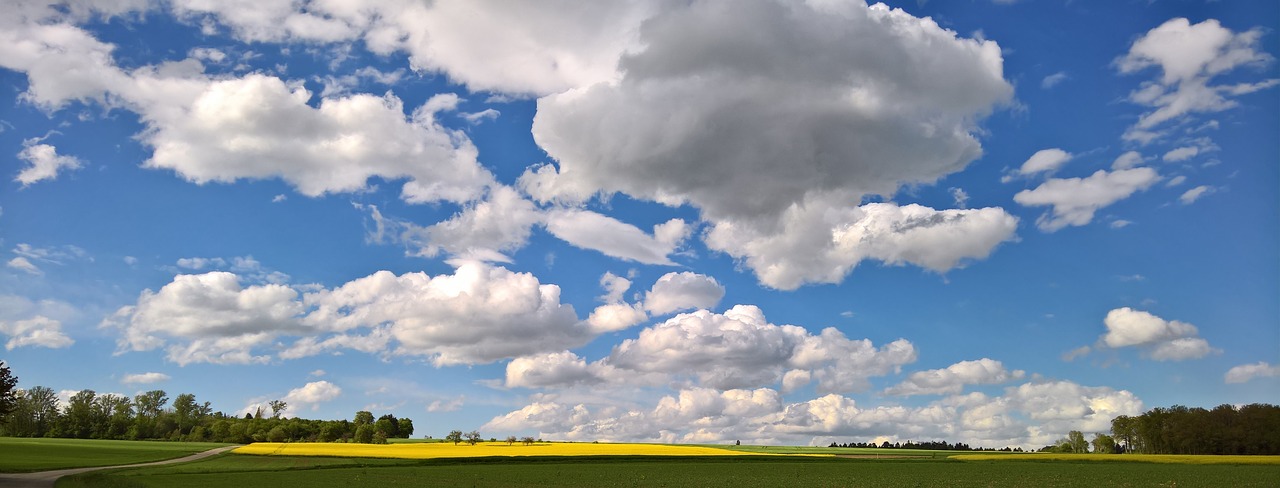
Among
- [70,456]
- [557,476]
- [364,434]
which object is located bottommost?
Answer: [70,456]

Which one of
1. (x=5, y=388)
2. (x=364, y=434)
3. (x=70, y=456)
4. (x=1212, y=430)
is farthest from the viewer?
(x=364, y=434)

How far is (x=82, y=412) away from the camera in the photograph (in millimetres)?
185500

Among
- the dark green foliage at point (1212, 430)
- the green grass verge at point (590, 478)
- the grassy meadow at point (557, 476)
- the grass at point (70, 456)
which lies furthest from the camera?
the dark green foliage at point (1212, 430)

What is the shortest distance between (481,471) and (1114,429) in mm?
179403

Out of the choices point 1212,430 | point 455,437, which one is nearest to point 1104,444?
point 1212,430

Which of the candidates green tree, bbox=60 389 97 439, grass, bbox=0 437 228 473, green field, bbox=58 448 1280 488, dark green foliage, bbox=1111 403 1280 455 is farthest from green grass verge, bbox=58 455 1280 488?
green tree, bbox=60 389 97 439

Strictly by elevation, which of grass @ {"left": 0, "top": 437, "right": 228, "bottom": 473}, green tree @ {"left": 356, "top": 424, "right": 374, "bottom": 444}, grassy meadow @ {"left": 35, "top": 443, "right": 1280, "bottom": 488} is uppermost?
green tree @ {"left": 356, "top": 424, "right": 374, "bottom": 444}

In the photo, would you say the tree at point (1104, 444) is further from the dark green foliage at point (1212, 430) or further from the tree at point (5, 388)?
the tree at point (5, 388)

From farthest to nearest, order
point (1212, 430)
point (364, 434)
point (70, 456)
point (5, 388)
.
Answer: point (364, 434), point (1212, 430), point (70, 456), point (5, 388)

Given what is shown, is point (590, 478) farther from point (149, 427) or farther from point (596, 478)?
point (149, 427)

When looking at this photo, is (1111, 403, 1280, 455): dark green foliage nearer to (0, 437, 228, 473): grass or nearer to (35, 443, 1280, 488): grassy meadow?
(35, 443, 1280, 488): grassy meadow

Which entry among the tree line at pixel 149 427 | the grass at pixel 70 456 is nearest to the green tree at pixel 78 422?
the tree line at pixel 149 427

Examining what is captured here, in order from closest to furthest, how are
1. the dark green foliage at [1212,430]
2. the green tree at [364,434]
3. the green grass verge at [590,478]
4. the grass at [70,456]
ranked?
the green grass verge at [590,478], the grass at [70,456], the dark green foliage at [1212,430], the green tree at [364,434]

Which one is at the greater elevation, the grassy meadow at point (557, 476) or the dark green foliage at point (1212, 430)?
the dark green foliage at point (1212, 430)
